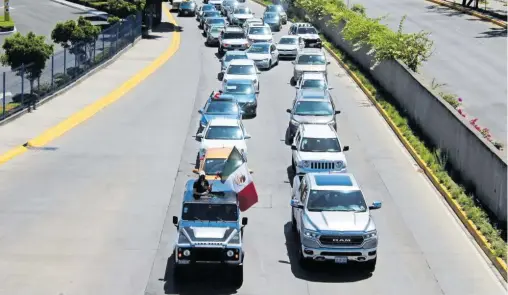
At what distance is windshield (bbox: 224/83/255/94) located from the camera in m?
39.7

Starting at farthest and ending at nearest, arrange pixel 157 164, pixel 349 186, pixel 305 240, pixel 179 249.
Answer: pixel 157 164
pixel 349 186
pixel 305 240
pixel 179 249

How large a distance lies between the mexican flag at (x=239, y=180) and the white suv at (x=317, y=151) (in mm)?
4734

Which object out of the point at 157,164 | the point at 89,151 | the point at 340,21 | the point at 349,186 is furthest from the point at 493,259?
the point at 340,21

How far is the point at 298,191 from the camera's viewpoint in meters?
23.3

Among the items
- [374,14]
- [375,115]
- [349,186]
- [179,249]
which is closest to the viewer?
[179,249]

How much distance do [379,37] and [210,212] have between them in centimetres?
2734

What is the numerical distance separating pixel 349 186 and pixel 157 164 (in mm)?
10163

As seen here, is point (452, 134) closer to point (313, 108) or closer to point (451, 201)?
point (451, 201)

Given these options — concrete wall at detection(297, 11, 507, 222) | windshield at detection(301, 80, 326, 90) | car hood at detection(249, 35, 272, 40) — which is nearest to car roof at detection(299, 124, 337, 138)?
concrete wall at detection(297, 11, 507, 222)

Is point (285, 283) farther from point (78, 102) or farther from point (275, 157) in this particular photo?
point (78, 102)

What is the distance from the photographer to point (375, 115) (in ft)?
130

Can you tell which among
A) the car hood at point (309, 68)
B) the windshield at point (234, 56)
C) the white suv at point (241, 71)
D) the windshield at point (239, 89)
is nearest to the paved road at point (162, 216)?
the windshield at point (239, 89)

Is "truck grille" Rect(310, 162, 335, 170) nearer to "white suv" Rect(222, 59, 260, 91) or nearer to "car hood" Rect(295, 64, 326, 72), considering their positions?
"white suv" Rect(222, 59, 260, 91)

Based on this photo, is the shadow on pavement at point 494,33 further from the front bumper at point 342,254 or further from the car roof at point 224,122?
the front bumper at point 342,254
